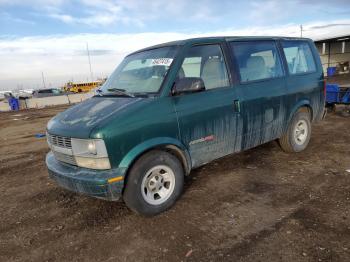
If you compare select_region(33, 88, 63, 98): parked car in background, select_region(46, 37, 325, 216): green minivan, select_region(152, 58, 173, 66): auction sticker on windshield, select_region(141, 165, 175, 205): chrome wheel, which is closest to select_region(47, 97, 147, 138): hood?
select_region(46, 37, 325, 216): green minivan

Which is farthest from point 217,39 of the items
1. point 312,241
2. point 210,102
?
point 312,241

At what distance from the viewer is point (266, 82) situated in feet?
16.1

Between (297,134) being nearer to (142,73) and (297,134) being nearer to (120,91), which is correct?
(142,73)

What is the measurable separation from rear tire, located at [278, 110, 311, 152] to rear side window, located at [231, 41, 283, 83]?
3.30 feet

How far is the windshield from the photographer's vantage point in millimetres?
3982

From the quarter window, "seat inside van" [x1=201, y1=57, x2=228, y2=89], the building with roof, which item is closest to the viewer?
the quarter window

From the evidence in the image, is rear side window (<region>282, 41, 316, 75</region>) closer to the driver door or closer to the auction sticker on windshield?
the driver door

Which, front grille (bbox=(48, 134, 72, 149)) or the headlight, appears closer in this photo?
the headlight

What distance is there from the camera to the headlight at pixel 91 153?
3.33 m

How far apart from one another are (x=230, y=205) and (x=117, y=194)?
149cm

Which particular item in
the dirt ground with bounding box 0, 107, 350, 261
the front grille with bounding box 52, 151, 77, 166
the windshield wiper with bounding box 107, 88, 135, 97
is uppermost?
the windshield wiper with bounding box 107, 88, 135, 97

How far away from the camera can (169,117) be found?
375cm

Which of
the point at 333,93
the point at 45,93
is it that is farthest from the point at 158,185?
the point at 45,93

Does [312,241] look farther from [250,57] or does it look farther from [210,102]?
[250,57]
